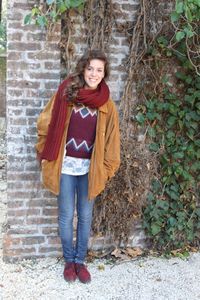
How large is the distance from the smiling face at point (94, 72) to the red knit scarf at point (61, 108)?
0.20 ft

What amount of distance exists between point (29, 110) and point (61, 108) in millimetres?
510

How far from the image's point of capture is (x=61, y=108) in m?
3.11

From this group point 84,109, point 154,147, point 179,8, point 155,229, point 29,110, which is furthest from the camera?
point 155,229

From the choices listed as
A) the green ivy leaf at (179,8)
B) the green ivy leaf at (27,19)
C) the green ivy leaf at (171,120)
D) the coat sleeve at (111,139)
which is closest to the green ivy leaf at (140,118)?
the green ivy leaf at (171,120)

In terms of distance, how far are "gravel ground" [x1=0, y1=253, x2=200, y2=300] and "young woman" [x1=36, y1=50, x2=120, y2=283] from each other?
488 millimetres

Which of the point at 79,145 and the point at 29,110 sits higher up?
the point at 29,110

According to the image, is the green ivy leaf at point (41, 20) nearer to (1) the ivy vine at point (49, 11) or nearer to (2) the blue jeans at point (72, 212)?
(1) the ivy vine at point (49, 11)

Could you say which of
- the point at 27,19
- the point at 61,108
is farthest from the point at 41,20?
the point at 61,108

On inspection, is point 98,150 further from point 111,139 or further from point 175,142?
point 175,142

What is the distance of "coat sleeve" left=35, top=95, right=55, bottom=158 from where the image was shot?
327 centimetres

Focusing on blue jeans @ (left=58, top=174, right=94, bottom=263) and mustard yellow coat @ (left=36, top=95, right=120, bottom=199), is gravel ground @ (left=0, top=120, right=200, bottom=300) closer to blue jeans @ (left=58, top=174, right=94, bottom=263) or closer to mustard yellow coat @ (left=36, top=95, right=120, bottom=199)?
blue jeans @ (left=58, top=174, right=94, bottom=263)

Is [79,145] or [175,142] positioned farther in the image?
[175,142]

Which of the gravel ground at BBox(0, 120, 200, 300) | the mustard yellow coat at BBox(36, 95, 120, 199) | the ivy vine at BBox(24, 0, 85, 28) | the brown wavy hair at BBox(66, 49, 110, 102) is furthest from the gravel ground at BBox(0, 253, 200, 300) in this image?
the ivy vine at BBox(24, 0, 85, 28)

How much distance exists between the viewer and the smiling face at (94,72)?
3.08m
